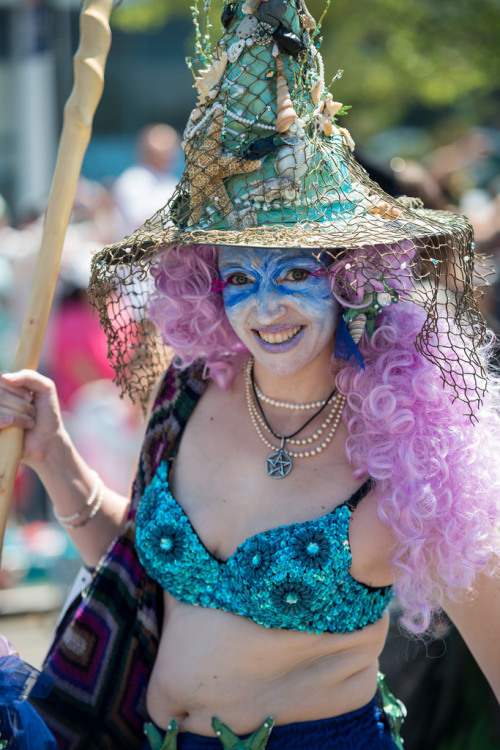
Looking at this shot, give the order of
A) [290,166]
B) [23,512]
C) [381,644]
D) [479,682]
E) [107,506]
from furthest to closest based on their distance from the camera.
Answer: [23,512] < [479,682] < [107,506] < [381,644] < [290,166]

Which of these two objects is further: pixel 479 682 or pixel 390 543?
pixel 479 682

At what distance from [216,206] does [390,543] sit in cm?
89

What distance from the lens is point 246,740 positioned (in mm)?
2053

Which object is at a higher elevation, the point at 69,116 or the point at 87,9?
the point at 87,9

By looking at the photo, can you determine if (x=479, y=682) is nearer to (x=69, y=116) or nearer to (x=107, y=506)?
(x=107, y=506)

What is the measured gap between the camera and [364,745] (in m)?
2.12

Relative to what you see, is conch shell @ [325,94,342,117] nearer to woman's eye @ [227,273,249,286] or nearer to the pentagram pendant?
woman's eye @ [227,273,249,286]

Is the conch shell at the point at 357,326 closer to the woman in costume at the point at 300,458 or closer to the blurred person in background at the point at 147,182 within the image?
the woman in costume at the point at 300,458

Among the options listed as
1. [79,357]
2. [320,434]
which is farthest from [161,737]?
[79,357]

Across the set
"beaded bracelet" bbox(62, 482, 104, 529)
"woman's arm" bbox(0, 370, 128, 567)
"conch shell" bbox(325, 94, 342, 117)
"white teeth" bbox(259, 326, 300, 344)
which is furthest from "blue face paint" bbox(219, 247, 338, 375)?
"beaded bracelet" bbox(62, 482, 104, 529)

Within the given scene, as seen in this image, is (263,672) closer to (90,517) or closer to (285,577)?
(285,577)

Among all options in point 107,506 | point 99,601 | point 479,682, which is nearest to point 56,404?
point 107,506

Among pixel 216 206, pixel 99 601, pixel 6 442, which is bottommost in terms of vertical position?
pixel 99 601

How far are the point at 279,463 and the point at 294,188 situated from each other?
69 centimetres
